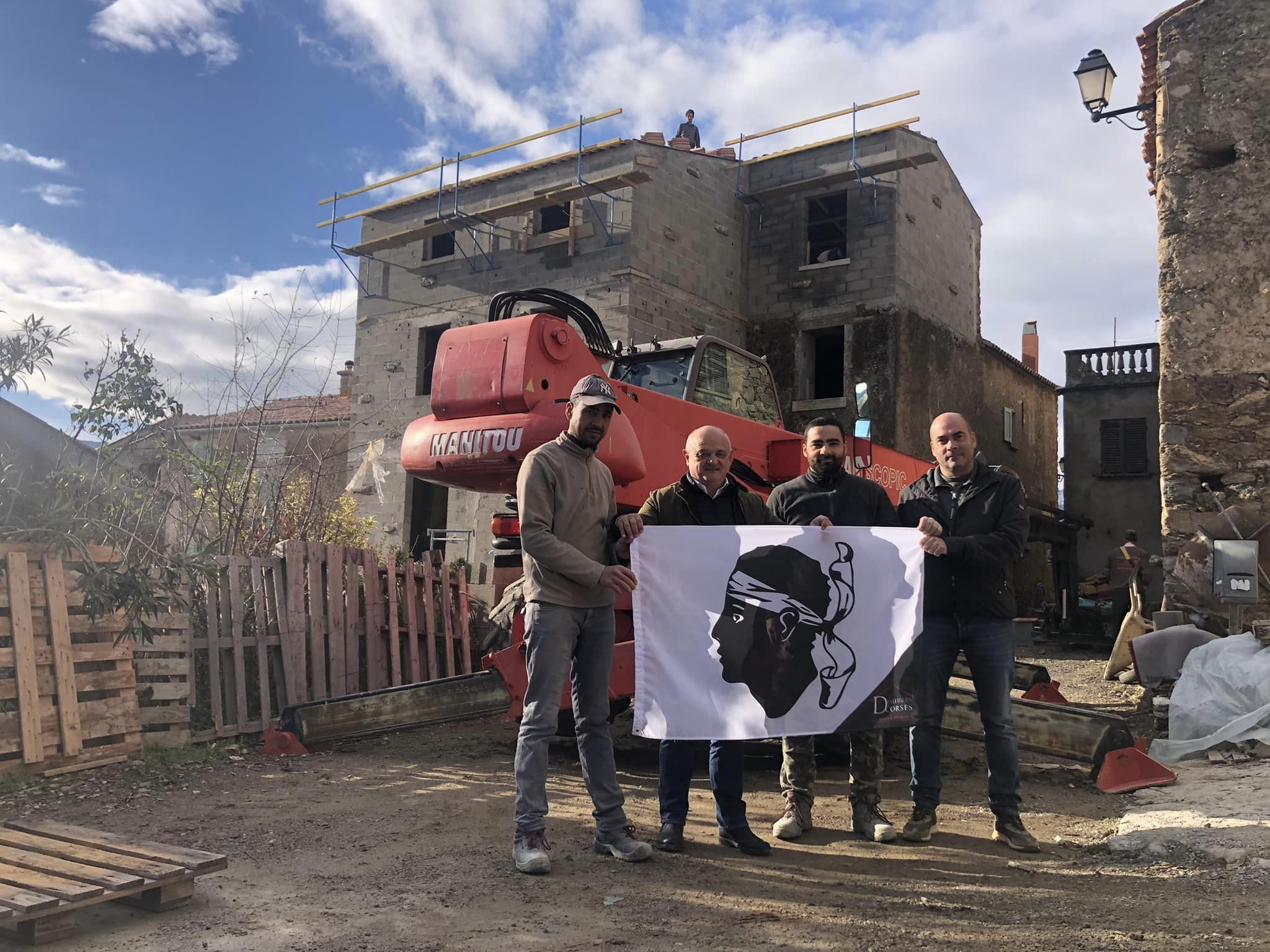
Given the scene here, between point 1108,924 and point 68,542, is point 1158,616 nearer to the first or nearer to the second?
point 1108,924

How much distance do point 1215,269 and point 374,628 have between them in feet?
25.8

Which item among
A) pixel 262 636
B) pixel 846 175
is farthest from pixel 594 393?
pixel 846 175

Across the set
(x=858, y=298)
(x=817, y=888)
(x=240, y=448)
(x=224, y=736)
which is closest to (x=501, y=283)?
(x=858, y=298)

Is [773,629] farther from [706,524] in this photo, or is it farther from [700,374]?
[700,374]

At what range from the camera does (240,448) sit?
1055 cm

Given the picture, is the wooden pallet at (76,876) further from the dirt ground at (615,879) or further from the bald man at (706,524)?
the bald man at (706,524)

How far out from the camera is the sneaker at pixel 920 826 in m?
4.38

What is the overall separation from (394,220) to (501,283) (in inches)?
135

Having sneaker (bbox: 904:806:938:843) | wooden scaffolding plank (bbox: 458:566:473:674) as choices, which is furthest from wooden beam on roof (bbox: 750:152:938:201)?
sneaker (bbox: 904:806:938:843)

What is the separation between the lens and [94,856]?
12.3 ft

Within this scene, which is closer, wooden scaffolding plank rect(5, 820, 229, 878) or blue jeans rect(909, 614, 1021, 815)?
wooden scaffolding plank rect(5, 820, 229, 878)

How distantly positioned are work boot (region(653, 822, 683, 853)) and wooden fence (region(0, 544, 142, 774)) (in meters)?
3.94

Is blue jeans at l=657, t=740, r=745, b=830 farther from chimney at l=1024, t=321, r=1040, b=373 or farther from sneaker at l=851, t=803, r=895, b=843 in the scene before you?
chimney at l=1024, t=321, r=1040, b=373

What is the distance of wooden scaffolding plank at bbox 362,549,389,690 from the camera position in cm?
852
